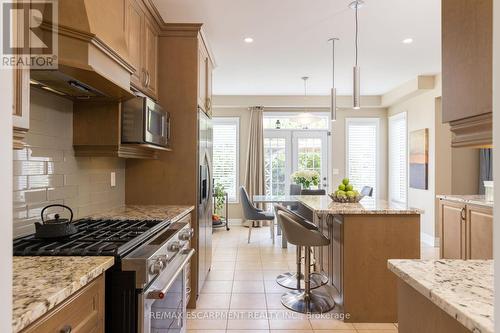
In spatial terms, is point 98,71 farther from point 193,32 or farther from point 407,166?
point 407,166

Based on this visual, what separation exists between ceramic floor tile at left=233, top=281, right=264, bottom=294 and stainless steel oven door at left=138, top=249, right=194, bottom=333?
122 centimetres

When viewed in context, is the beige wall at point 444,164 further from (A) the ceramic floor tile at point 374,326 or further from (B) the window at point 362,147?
(A) the ceramic floor tile at point 374,326

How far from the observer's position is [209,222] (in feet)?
11.6

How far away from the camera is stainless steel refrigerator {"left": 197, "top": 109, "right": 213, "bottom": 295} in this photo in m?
3.05

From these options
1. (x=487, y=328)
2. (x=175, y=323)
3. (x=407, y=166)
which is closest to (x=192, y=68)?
(x=175, y=323)

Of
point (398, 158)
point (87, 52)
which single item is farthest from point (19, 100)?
point (398, 158)

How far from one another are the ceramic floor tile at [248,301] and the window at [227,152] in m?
3.79

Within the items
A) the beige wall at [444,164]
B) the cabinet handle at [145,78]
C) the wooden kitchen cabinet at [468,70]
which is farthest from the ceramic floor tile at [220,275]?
the beige wall at [444,164]

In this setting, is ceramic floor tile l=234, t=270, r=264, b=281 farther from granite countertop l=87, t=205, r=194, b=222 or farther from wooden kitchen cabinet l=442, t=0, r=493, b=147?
wooden kitchen cabinet l=442, t=0, r=493, b=147

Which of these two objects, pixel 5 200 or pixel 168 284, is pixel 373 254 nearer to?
pixel 168 284

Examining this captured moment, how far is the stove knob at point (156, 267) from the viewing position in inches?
55.4

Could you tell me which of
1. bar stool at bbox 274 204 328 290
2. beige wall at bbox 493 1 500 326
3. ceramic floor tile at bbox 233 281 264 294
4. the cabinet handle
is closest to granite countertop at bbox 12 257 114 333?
beige wall at bbox 493 1 500 326

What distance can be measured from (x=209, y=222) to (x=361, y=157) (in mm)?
4525

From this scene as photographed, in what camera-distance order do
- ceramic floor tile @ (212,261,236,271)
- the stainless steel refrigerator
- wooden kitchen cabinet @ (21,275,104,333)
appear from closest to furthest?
wooden kitchen cabinet @ (21,275,104,333) < the stainless steel refrigerator < ceramic floor tile @ (212,261,236,271)
